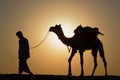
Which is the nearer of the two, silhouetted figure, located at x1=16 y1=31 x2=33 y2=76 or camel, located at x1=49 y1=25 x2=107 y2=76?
silhouetted figure, located at x1=16 y1=31 x2=33 y2=76

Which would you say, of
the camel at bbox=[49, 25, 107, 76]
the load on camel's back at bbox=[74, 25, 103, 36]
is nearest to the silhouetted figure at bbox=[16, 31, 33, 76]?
the camel at bbox=[49, 25, 107, 76]

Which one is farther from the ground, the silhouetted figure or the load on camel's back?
the load on camel's back

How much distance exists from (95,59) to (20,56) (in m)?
4.78

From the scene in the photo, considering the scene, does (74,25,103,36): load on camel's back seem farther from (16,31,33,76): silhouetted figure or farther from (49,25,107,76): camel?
(16,31,33,76): silhouetted figure

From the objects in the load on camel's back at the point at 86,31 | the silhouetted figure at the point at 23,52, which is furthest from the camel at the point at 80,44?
the silhouetted figure at the point at 23,52

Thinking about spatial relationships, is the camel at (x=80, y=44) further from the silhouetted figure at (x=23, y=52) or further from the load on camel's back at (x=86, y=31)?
Answer: the silhouetted figure at (x=23, y=52)

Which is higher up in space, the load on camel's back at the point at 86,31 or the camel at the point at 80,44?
the load on camel's back at the point at 86,31

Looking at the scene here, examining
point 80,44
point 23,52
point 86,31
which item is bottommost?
point 23,52

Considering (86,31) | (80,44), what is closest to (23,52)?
(80,44)

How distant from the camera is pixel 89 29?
29812 mm

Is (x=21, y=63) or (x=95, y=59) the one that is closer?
(x=21, y=63)

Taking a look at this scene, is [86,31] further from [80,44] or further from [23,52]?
[23,52]
